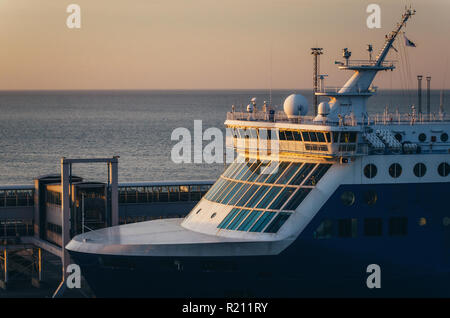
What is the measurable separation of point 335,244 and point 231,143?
716 centimetres

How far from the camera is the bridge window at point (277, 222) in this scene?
131ft

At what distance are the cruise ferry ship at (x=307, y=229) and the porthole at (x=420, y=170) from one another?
0.04 metres

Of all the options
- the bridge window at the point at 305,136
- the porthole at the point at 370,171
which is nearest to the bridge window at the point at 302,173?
the bridge window at the point at 305,136

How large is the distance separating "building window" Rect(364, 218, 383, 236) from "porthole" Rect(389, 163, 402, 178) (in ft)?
6.54

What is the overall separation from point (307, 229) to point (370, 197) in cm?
324

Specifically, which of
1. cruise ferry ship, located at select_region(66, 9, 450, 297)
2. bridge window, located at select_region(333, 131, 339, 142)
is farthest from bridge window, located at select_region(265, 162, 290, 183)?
bridge window, located at select_region(333, 131, 339, 142)

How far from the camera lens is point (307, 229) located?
39906 mm

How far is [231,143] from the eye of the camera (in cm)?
4453

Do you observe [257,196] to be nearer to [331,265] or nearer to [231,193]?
[231,193]

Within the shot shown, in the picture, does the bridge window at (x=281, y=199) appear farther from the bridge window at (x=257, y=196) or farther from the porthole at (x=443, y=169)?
the porthole at (x=443, y=169)

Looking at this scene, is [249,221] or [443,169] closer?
[249,221]

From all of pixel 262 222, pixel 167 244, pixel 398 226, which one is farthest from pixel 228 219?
pixel 398 226
